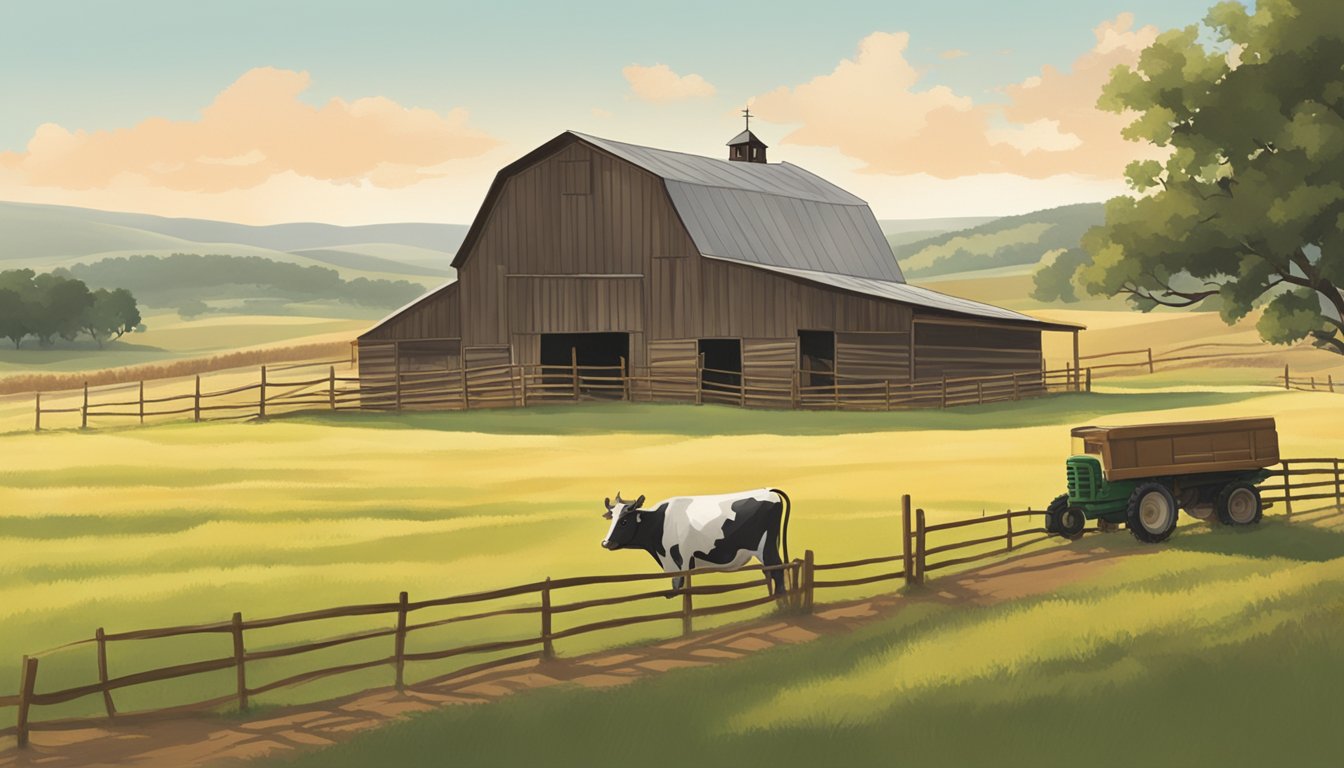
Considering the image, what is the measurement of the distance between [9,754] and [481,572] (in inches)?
324

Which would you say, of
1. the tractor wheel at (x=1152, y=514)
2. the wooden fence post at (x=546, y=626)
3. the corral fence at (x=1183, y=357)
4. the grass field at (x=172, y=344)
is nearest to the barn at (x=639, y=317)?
the tractor wheel at (x=1152, y=514)

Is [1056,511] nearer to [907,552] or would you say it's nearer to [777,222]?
[907,552]

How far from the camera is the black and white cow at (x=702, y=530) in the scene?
16.8 meters

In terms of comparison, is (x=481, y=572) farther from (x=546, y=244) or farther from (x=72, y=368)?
(x=72, y=368)

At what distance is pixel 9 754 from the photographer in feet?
38.8

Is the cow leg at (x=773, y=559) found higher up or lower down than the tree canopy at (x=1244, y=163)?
lower down

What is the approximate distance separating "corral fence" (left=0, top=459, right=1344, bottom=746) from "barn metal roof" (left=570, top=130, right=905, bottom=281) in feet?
88.5

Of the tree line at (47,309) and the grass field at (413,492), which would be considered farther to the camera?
the tree line at (47,309)

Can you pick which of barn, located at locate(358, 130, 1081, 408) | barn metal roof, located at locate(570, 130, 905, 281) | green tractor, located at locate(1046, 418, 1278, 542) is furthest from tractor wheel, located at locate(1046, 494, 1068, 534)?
barn metal roof, located at locate(570, 130, 905, 281)

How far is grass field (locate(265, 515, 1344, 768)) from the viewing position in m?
11.5

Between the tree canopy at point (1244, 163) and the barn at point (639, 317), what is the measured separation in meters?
5.11

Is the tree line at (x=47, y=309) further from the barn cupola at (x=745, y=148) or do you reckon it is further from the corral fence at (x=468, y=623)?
the corral fence at (x=468, y=623)

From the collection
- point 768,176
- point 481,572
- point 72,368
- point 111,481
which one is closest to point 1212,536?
point 481,572

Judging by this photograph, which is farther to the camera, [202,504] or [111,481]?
[111,481]
